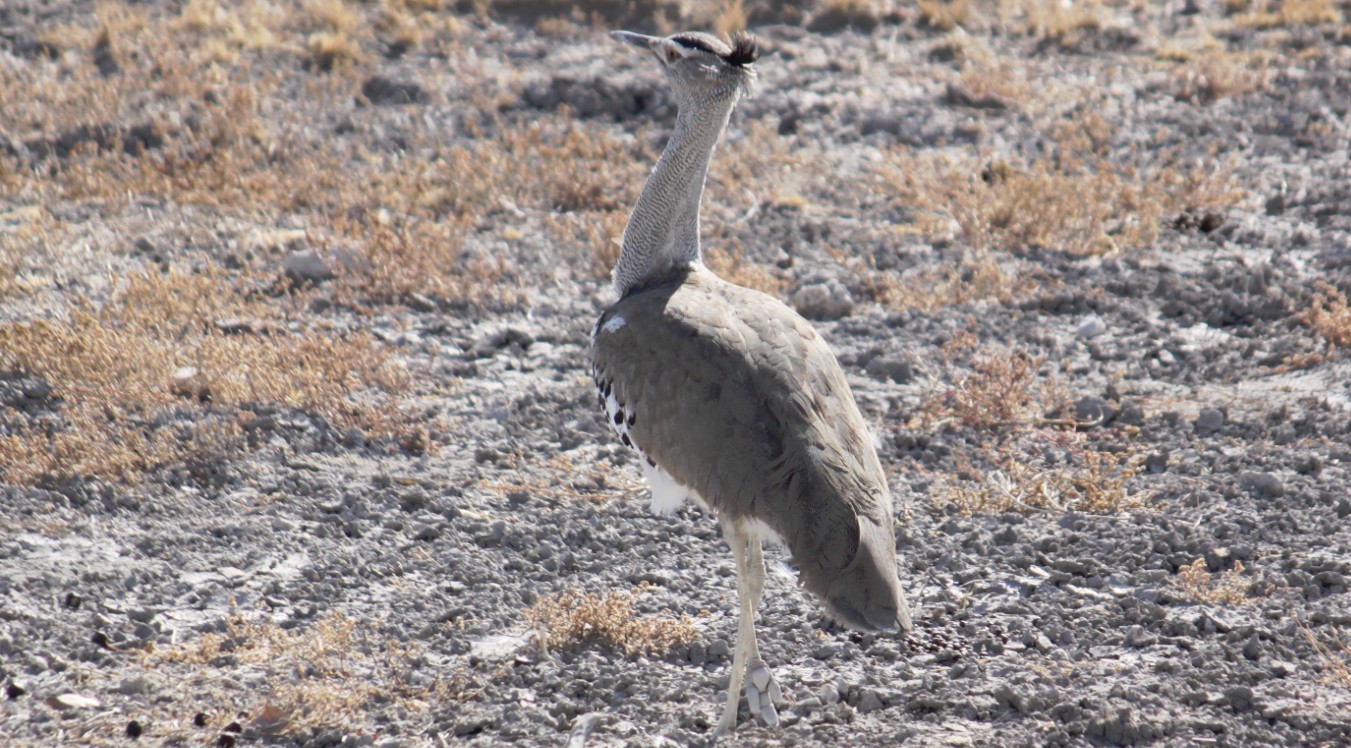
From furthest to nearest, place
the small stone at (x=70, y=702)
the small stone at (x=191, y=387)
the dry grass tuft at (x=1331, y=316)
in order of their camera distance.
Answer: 1. the dry grass tuft at (x=1331, y=316)
2. the small stone at (x=191, y=387)
3. the small stone at (x=70, y=702)

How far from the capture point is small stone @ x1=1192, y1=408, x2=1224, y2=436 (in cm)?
597

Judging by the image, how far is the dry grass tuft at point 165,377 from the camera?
5438 mm

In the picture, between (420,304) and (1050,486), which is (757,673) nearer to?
(1050,486)

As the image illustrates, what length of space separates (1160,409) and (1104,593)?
162 centimetres

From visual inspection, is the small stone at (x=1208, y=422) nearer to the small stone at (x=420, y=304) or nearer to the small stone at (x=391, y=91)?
the small stone at (x=420, y=304)

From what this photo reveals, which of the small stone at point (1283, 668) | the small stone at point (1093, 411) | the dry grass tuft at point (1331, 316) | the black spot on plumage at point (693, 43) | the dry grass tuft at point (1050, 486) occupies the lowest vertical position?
the dry grass tuft at point (1050, 486)

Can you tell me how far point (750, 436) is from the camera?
13.4ft

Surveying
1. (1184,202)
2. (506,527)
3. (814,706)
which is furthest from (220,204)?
(1184,202)

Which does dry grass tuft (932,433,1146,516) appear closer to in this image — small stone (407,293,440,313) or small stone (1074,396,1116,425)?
small stone (1074,396,1116,425)

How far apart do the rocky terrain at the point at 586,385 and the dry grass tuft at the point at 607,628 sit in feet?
0.05

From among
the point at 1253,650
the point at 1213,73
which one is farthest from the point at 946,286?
the point at 1213,73

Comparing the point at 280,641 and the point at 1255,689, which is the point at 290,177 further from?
the point at 1255,689

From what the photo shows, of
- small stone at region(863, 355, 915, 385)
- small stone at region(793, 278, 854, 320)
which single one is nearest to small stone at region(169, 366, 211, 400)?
small stone at region(793, 278, 854, 320)

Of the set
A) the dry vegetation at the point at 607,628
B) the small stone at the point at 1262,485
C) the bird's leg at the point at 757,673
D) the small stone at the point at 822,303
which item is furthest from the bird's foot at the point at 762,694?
the small stone at the point at 822,303
